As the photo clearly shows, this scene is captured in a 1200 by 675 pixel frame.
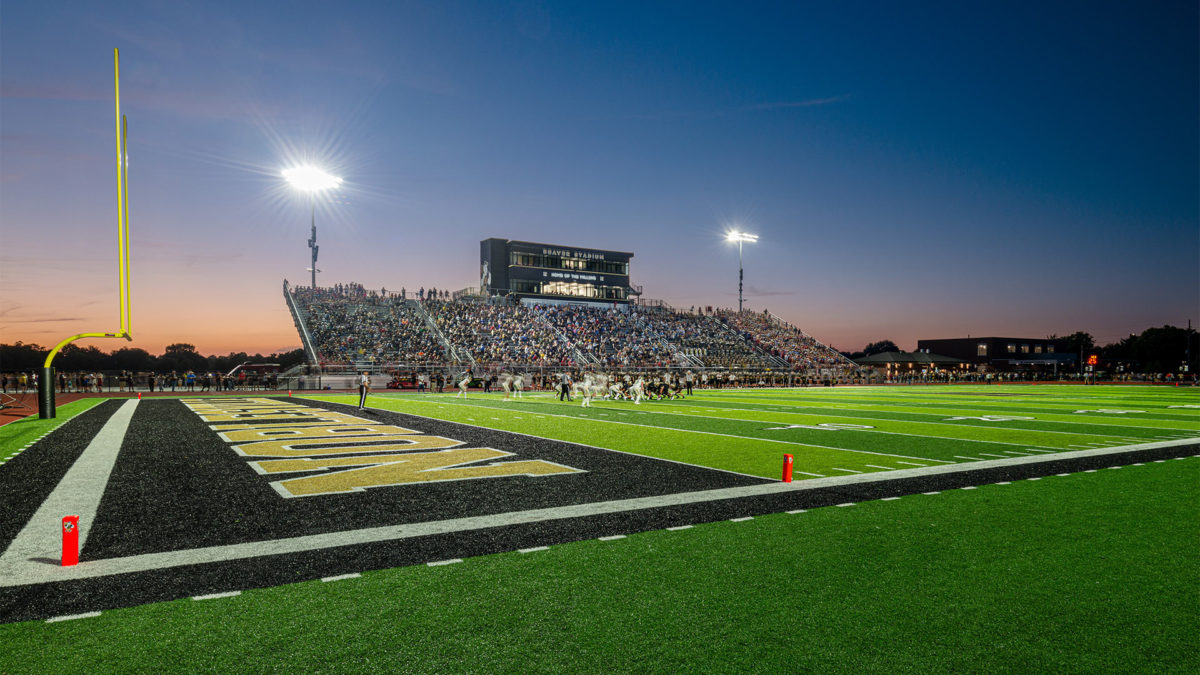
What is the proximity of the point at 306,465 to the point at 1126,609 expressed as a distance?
10.5 metres

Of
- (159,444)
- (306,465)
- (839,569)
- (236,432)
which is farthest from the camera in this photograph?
(236,432)

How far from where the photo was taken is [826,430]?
16.2m

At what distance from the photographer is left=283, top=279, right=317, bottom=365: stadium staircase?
153ft

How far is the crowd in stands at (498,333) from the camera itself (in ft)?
171

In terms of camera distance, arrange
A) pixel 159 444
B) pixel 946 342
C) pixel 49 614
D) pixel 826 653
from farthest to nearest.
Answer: pixel 946 342
pixel 159 444
pixel 49 614
pixel 826 653

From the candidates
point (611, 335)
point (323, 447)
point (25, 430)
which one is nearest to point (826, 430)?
point (323, 447)

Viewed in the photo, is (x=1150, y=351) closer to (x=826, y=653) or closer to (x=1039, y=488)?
(x=1039, y=488)

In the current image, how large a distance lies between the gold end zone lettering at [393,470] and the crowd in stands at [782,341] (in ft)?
180

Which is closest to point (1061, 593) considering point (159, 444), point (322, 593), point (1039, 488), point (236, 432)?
point (1039, 488)

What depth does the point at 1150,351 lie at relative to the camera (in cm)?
10650

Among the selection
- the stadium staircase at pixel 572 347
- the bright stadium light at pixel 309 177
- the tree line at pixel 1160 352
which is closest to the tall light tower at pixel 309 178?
A: the bright stadium light at pixel 309 177

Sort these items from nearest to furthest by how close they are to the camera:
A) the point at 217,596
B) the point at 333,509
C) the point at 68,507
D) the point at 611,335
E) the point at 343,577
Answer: the point at 217,596, the point at 343,577, the point at 333,509, the point at 68,507, the point at 611,335

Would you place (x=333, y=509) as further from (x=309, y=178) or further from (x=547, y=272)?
(x=547, y=272)

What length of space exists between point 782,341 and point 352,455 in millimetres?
62697
